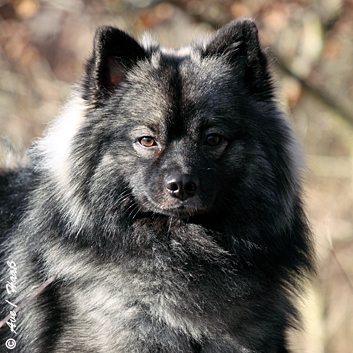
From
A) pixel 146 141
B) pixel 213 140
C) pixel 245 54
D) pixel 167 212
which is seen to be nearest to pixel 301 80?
pixel 245 54

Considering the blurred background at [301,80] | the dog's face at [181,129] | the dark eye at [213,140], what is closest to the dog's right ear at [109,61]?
the dog's face at [181,129]

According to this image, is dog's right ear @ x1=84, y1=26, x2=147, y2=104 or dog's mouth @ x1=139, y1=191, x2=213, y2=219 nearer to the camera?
dog's mouth @ x1=139, y1=191, x2=213, y2=219

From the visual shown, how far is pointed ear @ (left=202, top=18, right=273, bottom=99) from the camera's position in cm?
327

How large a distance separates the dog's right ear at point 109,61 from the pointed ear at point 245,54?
612mm

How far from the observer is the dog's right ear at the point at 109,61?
124 inches

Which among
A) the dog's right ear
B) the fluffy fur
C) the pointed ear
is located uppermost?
the pointed ear

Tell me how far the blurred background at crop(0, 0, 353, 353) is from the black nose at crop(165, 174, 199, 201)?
8.79 feet

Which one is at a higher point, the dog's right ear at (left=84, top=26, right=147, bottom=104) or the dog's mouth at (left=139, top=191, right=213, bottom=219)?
the dog's right ear at (left=84, top=26, right=147, bottom=104)

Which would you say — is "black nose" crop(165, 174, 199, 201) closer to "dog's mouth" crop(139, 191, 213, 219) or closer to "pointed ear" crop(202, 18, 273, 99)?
"dog's mouth" crop(139, 191, 213, 219)

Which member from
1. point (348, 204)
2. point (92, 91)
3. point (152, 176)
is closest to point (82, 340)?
point (152, 176)

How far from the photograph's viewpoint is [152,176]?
2996 mm

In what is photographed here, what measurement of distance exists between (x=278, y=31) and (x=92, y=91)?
18.6 feet

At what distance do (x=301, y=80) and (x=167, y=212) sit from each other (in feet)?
16.0

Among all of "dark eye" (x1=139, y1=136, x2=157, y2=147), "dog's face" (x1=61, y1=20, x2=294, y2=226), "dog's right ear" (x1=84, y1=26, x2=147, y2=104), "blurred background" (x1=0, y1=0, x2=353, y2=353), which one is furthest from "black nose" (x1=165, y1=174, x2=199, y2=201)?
"blurred background" (x1=0, y1=0, x2=353, y2=353)
